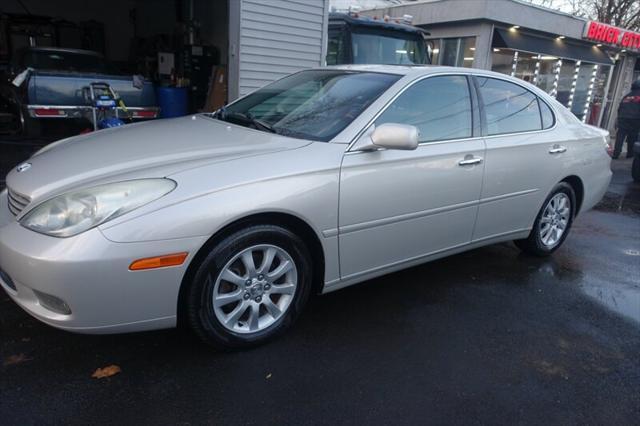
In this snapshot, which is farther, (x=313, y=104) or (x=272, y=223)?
(x=313, y=104)

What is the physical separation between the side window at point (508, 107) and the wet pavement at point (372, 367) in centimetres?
128

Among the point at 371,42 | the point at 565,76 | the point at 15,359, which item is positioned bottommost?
the point at 15,359

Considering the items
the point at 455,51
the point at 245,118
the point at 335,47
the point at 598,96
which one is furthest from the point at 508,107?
the point at 598,96

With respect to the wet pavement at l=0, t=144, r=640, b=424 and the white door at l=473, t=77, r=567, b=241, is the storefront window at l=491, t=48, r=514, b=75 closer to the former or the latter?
the white door at l=473, t=77, r=567, b=241

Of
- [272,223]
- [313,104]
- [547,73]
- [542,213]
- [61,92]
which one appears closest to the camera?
[272,223]

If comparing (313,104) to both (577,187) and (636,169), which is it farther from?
(636,169)

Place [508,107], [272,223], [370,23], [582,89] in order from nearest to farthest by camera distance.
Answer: [272,223] < [508,107] < [370,23] < [582,89]

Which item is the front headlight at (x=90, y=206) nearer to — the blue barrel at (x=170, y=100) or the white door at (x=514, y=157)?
the white door at (x=514, y=157)

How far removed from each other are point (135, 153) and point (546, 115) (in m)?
3.32

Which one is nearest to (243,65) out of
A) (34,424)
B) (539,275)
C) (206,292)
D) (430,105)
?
(430,105)

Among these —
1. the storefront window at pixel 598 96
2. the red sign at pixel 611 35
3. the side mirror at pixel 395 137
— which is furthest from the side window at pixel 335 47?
the storefront window at pixel 598 96

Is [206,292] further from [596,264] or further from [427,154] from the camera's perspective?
[596,264]

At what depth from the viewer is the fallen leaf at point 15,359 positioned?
2.43 meters

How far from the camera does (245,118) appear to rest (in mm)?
3348
